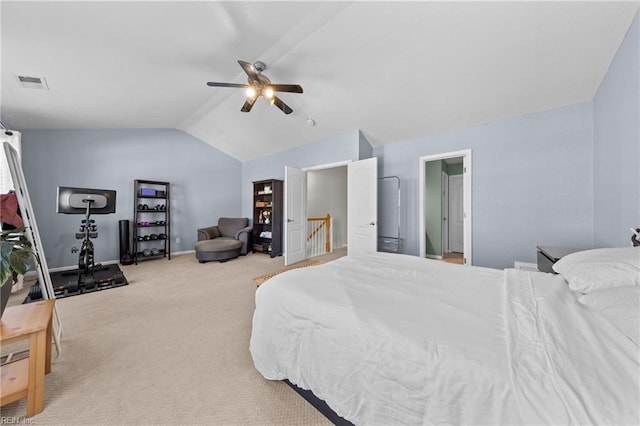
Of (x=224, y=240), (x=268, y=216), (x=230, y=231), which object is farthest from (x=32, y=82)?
(x=268, y=216)

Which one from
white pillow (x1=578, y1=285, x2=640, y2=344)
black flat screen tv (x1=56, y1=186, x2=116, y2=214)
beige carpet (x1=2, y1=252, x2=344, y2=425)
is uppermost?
black flat screen tv (x1=56, y1=186, x2=116, y2=214)

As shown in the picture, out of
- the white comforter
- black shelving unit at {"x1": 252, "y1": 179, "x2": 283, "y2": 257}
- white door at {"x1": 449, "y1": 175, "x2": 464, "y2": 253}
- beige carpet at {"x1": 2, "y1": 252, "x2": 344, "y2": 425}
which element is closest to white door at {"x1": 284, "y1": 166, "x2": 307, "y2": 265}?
black shelving unit at {"x1": 252, "y1": 179, "x2": 283, "y2": 257}

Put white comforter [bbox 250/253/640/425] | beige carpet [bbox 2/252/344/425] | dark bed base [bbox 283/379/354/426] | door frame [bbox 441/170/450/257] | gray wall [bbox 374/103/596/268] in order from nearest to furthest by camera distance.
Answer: white comforter [bbox 250/253/640/425] → dark bed base [bbox 283/379/354/426] → beige carpet [bbox 2/252/344/425] → gray wall [bbox 374/103/596/268] → door frame [bbox 441/170/450/257]

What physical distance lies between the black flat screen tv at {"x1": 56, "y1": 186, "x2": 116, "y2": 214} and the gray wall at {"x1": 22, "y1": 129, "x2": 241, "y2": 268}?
1301 millimetres

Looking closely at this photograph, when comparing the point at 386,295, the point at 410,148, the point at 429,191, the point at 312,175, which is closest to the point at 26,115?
the point at 312,175

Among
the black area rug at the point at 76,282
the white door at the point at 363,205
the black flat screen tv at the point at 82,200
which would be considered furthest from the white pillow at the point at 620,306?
the black flat screen tv at the point at 82,200

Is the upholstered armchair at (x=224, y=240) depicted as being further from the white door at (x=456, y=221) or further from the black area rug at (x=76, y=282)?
the white door at (x=456, y=221)

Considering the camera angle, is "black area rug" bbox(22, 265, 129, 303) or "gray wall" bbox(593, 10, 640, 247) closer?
"gray wall" bbox(593, 10, 640, 247)

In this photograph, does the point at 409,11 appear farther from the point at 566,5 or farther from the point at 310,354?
the point at 310,354

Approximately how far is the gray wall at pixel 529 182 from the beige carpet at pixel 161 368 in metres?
3.40

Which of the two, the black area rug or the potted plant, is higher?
the potted plant

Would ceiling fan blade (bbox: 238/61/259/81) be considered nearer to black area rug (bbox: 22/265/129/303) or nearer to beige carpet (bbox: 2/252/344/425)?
beige carpet (bbox: 2/252/344/425)

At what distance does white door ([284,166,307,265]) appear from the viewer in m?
4.66

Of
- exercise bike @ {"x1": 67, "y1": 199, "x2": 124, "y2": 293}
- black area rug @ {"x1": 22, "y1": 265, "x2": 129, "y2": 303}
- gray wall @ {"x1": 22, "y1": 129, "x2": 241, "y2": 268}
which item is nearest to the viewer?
black area rug @ {"x1": 22, "y1": 265, "x2": 129, "y2": 303}
